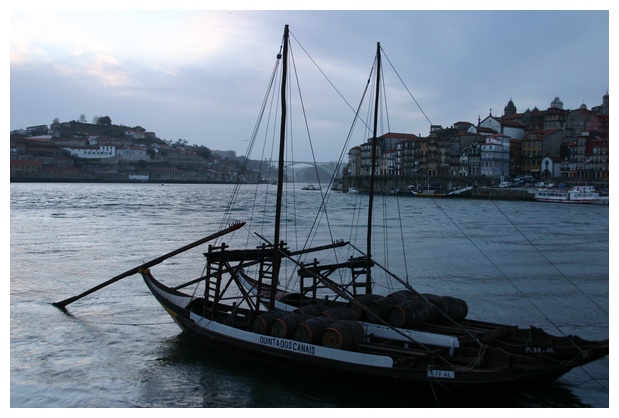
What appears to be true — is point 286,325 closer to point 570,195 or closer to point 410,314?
point 410,314

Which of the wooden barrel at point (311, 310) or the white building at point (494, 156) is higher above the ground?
the white building at point (494, 156)

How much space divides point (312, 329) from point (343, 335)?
0.67m

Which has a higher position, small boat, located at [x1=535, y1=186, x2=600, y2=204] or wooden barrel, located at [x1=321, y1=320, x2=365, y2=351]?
small boat, located at [x1=535, y1=186, x2=600, y2=204]

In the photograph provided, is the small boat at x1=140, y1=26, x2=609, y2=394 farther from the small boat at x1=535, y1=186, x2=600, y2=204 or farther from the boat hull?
the small boat at x1=535, y1=186, x2=600, y2=204

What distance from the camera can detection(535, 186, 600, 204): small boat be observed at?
3093 inches

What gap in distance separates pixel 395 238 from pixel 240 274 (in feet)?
73.7

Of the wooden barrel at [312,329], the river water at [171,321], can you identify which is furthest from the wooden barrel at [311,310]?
the river water at [171,321]

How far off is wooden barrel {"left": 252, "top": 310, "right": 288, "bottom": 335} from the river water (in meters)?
0.84

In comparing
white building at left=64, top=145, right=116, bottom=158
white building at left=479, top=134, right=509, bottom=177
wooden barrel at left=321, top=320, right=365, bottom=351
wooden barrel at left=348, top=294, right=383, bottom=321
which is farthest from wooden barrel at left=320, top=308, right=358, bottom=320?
white building at left=64, top=145, right=116, bottom=158

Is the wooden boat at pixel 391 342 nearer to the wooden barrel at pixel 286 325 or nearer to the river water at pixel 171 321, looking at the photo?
the wooden barrel at pixel 286 325

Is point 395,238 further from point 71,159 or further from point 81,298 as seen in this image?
point 71,159

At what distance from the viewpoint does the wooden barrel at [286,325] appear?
12242mm

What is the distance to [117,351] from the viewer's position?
14367mm

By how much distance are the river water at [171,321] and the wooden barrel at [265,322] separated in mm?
835
